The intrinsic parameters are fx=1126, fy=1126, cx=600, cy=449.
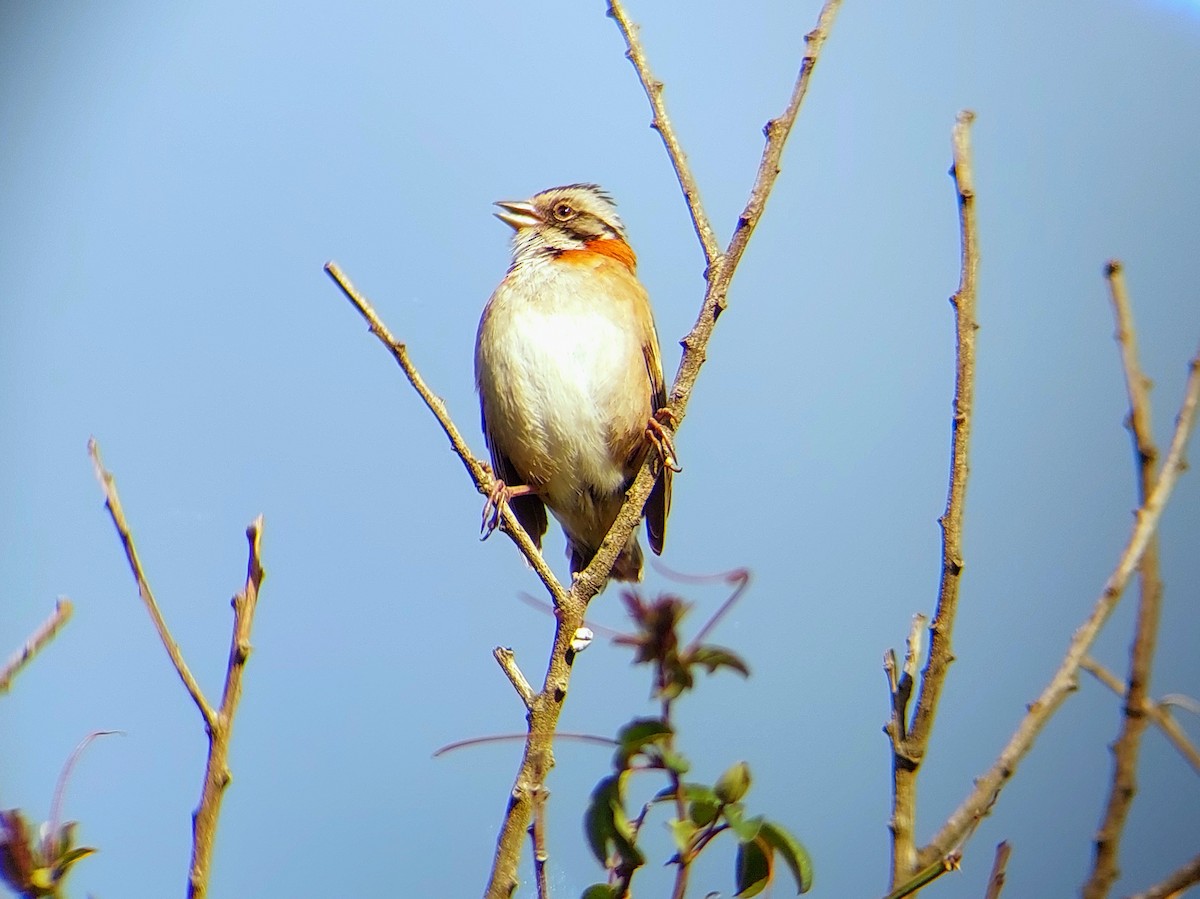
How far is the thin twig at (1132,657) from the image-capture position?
931 millimetres

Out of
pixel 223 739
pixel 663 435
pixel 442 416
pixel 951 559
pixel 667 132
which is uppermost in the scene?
pixel 667 132

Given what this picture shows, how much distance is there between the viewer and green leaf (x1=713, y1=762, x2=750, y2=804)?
86 centimetres

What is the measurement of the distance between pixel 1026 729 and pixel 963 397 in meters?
0.33

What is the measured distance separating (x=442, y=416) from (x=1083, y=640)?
29.9 inches

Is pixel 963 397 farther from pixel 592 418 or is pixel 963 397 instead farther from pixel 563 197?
pixel 563 197

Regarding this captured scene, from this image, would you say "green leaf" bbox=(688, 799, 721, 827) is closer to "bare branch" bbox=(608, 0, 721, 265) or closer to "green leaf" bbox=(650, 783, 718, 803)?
"green leaf" bbox=(650, 783, 718, 803)

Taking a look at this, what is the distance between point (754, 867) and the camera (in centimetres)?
95

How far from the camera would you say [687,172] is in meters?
1.56

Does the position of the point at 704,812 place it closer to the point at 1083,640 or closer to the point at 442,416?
the point at 1083,640

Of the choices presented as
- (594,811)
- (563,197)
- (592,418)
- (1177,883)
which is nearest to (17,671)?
(594,811)

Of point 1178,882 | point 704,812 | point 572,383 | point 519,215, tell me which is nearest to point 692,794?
point 704,812

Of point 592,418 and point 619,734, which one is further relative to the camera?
point 592,418

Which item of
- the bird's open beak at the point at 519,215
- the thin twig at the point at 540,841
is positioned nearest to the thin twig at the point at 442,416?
the thin twig at the point at 540,841

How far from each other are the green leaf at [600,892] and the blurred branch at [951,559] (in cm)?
24
